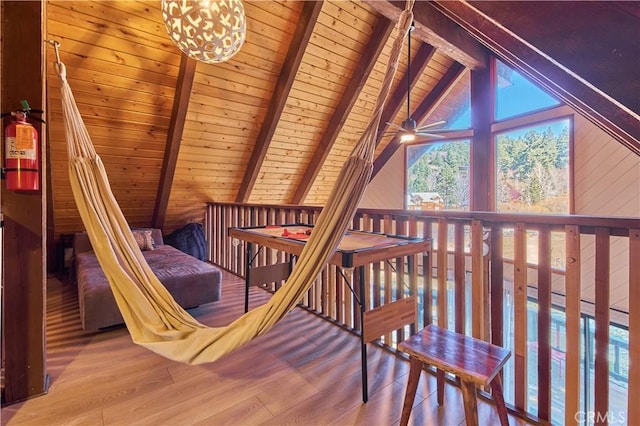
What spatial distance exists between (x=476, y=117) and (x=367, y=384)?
4902 mm

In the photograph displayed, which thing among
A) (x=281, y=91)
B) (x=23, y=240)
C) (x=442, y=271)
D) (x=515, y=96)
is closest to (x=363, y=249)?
(x=442, y=271)

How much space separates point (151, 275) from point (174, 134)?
98.2 inches

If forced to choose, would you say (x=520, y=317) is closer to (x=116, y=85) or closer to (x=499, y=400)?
(x=499, y=400)

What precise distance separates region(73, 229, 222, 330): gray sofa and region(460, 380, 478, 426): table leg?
2348mm

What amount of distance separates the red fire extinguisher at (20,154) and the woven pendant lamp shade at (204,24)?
90 cm

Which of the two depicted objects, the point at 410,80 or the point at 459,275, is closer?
the point at 459,275

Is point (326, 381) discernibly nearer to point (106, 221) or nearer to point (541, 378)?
point (541, 378)

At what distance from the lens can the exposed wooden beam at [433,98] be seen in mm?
5379

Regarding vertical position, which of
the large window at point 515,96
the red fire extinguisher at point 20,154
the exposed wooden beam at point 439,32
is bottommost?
the red fire extinguisher at point 20,154

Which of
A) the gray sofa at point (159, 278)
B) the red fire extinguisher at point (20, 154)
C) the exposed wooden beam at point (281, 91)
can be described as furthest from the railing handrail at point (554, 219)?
the exposed wooden beam at point (281, 91)

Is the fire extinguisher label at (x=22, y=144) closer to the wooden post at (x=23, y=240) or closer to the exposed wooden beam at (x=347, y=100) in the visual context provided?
the wooden post at (x=23, y=240)

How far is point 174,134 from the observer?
3654mm

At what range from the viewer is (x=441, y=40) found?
3758 millimetres

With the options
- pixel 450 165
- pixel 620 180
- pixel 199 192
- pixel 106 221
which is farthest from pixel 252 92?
pixel 620 180
